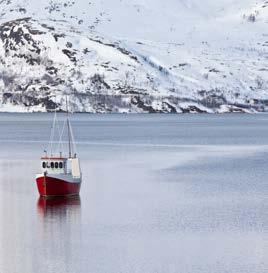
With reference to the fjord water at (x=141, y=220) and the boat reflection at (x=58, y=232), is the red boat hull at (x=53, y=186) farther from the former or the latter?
the fjord water at (x=141, y=220)

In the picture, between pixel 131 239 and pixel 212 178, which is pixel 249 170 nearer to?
pixel 212 178

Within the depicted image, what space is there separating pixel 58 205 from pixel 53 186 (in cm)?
347

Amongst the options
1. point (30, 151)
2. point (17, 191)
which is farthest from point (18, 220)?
point (30, 151)

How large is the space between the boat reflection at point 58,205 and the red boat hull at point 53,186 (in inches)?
21.7

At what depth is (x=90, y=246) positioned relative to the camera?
209 ft

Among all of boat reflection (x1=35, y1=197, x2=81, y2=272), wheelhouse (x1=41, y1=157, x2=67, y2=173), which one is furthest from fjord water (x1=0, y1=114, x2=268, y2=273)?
wheelhouse (x1=41, y1=157, x2=67, y2=173)

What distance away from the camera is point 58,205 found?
8331cm

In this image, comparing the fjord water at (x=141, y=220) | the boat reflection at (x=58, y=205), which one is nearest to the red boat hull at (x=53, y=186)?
the boat reflection at (x=58, y=205)

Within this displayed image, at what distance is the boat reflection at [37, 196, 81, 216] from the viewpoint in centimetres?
7944

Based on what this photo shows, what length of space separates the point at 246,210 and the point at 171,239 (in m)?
15.3

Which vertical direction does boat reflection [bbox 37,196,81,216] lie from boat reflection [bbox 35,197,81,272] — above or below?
above

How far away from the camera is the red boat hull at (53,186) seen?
86.4 metres

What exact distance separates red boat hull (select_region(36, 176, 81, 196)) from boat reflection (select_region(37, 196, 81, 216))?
551 millimetres

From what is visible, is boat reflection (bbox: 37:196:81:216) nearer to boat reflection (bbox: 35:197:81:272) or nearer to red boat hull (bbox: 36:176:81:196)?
boat reflection (bbox: 35:197:81:272)
